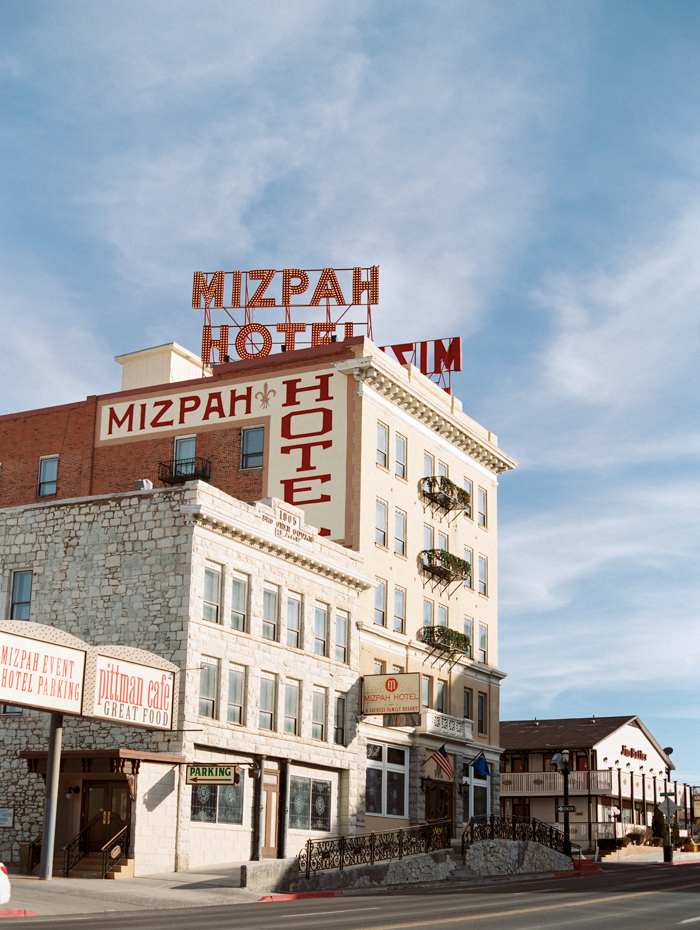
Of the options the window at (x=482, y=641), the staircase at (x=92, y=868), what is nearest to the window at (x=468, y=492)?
the window at (x=482, y=641)

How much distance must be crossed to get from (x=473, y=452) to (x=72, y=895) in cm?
3714

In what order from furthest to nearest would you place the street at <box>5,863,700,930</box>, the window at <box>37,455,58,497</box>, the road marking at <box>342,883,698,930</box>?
the window at <box>37,455,58,497</box>
the street at <box>5,863,700,930</box>
the road marking at <box>342,883,698,930</box>

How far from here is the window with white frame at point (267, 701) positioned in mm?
40969

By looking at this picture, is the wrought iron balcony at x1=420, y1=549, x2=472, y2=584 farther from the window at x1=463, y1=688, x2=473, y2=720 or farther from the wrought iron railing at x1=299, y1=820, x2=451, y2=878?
the wrought iron railing at x1=299, y1=820, x2=451, y2=878

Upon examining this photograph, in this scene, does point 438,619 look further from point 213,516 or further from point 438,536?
point 213,516

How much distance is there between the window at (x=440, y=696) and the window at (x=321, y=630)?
1084 centimetres

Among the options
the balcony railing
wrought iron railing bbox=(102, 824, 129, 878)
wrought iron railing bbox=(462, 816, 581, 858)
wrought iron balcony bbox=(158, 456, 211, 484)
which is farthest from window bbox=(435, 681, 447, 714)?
wrought iron railing bbox=(102, 824, 129, 878)

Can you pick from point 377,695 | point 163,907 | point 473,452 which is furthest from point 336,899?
point 473,452

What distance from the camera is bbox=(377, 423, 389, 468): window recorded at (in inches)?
2044

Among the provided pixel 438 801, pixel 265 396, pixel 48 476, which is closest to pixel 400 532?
pixel 265 396

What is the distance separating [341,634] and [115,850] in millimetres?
15336

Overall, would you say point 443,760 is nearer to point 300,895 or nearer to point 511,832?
point 511,832

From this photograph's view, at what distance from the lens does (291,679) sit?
42.9m

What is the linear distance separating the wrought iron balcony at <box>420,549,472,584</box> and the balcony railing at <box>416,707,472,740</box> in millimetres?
6631
